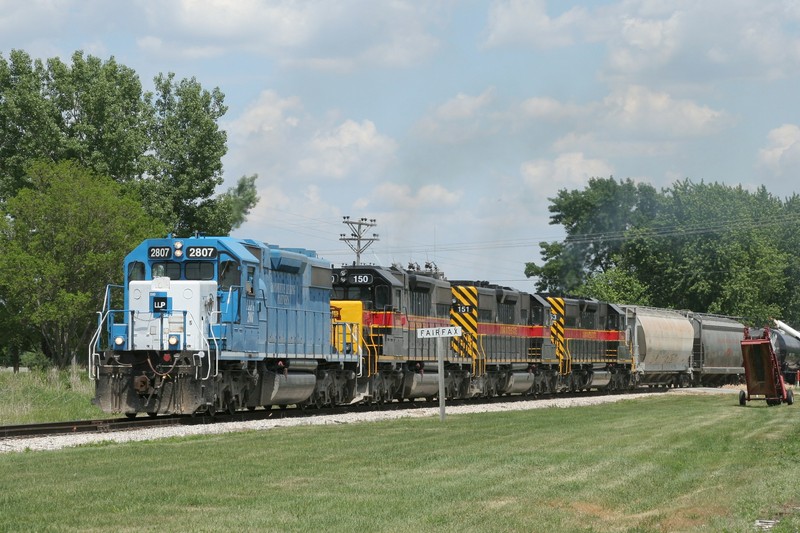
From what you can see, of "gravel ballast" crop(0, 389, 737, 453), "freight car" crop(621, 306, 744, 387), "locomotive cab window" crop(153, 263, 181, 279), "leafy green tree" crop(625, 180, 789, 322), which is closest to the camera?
"gravel ballast" crop(0, 389, 737, 453)

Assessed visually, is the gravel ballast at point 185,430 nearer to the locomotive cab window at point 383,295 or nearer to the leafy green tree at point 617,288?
the locomotive cab window at point 383,295

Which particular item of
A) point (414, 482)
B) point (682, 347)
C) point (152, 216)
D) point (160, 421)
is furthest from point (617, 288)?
point (414, 482)

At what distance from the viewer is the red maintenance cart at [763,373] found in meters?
33.2

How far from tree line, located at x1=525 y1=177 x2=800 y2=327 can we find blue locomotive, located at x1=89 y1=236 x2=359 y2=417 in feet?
184

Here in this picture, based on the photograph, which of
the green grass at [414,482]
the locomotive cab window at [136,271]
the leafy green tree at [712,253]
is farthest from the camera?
the leafy green tree at [712,253]

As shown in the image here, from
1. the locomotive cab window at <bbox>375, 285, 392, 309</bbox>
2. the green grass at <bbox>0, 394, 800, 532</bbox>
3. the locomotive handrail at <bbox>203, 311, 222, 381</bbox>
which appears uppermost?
the locomotive cab window at <bbox>375, 285, 392, 309</bbox>

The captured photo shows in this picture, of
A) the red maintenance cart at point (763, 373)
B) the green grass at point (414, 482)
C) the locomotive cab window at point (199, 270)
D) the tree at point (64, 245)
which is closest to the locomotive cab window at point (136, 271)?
the locomotive cab window at point (199, 270)

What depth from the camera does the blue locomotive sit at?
2467 centimetres

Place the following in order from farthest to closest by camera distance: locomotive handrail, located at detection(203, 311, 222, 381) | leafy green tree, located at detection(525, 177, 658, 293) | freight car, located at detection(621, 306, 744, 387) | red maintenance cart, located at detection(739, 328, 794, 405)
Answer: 1. leafy green tree, located at detection(525, 177, 658, 293)
2. freight car, located at detection(621, 306, 744, 387)
3. red maintenance cart, located at detection(739, 328, 794, 405)
4. locomotive handrail, located at detection(203, 311, 222, 381)

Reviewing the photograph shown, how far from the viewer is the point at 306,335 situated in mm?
29031

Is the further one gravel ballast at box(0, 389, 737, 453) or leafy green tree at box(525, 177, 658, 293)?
leafy green tree at box(525, 177, 658, 293)

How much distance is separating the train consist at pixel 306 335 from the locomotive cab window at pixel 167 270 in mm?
26

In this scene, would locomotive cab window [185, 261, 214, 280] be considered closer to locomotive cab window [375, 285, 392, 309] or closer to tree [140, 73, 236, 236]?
locomotive cab window [375, 285, 392, 309]

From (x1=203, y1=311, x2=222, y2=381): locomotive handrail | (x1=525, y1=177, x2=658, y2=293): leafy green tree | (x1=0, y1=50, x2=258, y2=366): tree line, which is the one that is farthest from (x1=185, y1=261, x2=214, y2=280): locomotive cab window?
(x1=525, y1=177, x2=658, y2=293): leafy green tree
